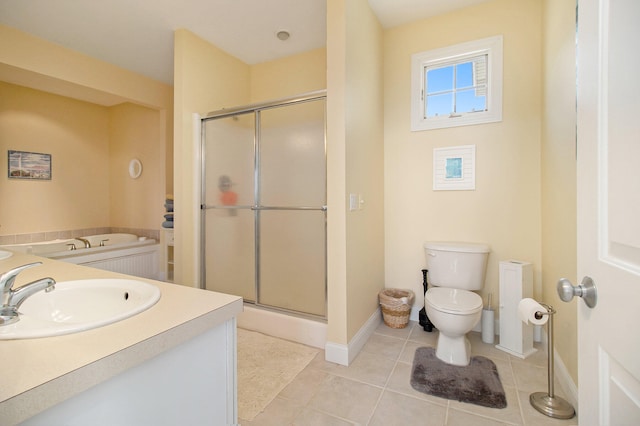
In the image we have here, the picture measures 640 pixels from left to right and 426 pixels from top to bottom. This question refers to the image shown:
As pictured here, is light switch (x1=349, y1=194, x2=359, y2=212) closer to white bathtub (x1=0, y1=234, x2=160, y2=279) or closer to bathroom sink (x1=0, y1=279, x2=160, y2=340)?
bathroom sink (x1=0, y1=279, x2=160, y2=340)

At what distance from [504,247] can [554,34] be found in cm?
153

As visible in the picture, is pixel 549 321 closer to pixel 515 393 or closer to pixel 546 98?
pixel 515 393

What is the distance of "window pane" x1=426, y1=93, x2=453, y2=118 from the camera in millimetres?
2477

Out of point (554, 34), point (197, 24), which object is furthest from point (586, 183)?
point (197, 24)

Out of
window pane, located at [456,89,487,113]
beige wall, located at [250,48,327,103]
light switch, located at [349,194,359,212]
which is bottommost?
light switch, located at [349,194,359,212]

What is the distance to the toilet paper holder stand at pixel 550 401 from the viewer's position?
143 cm

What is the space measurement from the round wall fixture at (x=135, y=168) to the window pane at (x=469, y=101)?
4.29 m

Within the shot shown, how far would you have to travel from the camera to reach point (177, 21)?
2.49m

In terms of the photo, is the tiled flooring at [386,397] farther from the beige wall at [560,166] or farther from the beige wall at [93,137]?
the beige wall at [93,137]

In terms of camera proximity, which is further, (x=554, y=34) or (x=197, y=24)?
(x=197, y=24)

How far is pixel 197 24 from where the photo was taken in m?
2.53

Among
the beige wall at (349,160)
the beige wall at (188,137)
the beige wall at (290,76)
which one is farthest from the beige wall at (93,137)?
the beige wall at (349,160)

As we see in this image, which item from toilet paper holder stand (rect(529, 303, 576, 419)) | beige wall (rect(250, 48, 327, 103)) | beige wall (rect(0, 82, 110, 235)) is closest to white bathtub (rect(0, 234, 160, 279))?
beige wall (rect(0, 82, 110, 235))

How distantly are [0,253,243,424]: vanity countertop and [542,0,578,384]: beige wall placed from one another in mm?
1842
